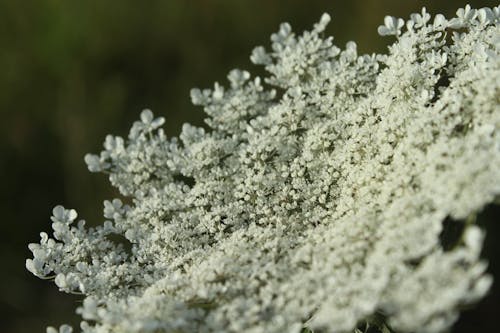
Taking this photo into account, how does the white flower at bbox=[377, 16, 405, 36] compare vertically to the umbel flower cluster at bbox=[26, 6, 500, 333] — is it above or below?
above

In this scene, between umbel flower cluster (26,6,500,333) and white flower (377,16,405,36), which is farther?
white flower (377,16,405,36)

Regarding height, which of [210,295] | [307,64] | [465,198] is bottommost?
[465,198]

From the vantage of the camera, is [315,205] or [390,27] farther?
[390,27]

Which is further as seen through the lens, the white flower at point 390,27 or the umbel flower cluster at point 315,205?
the white flower at point 390,27

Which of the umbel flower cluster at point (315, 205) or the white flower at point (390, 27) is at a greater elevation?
the white flower at point (390, 27)

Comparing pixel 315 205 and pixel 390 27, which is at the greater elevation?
pixel 390 27

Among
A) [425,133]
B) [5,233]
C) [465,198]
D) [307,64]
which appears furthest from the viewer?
[5,233]

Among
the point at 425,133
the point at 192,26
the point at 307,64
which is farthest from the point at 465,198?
the point at 192,26

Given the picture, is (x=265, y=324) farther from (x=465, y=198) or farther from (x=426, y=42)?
(x=426, y=42)
